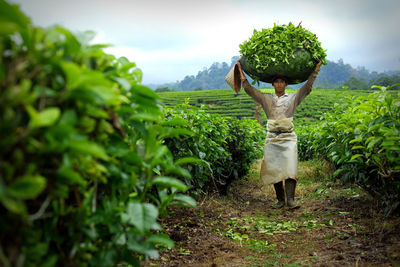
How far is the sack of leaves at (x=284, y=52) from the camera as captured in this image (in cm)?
397

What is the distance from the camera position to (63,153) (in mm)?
1030

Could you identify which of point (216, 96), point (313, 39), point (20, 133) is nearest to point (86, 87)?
point (20, 133)

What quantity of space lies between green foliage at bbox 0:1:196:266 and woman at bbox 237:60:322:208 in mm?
3148

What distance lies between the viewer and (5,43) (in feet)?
3.28

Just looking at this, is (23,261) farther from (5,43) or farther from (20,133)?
(5,43)

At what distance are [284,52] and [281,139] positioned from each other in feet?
3.96

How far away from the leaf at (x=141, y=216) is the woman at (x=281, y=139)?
3.32 meters

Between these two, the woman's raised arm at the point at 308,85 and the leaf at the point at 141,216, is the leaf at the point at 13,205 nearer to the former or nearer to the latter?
the leaf at the point at 141,216

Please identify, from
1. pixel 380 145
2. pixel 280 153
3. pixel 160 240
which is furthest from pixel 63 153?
pixel 280 153

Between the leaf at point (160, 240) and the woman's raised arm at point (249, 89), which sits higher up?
the woman's raised arm at point (249, 89)

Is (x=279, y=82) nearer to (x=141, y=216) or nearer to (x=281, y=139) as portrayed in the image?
(x=281, y=139)

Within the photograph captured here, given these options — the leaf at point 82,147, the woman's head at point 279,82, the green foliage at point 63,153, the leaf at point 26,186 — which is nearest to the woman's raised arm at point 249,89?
the woman's head at point 279,82

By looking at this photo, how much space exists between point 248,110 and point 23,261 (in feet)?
119

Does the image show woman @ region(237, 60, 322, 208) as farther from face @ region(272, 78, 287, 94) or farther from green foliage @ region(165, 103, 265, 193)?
green foliage @ region(165, 103, 265, 193)
